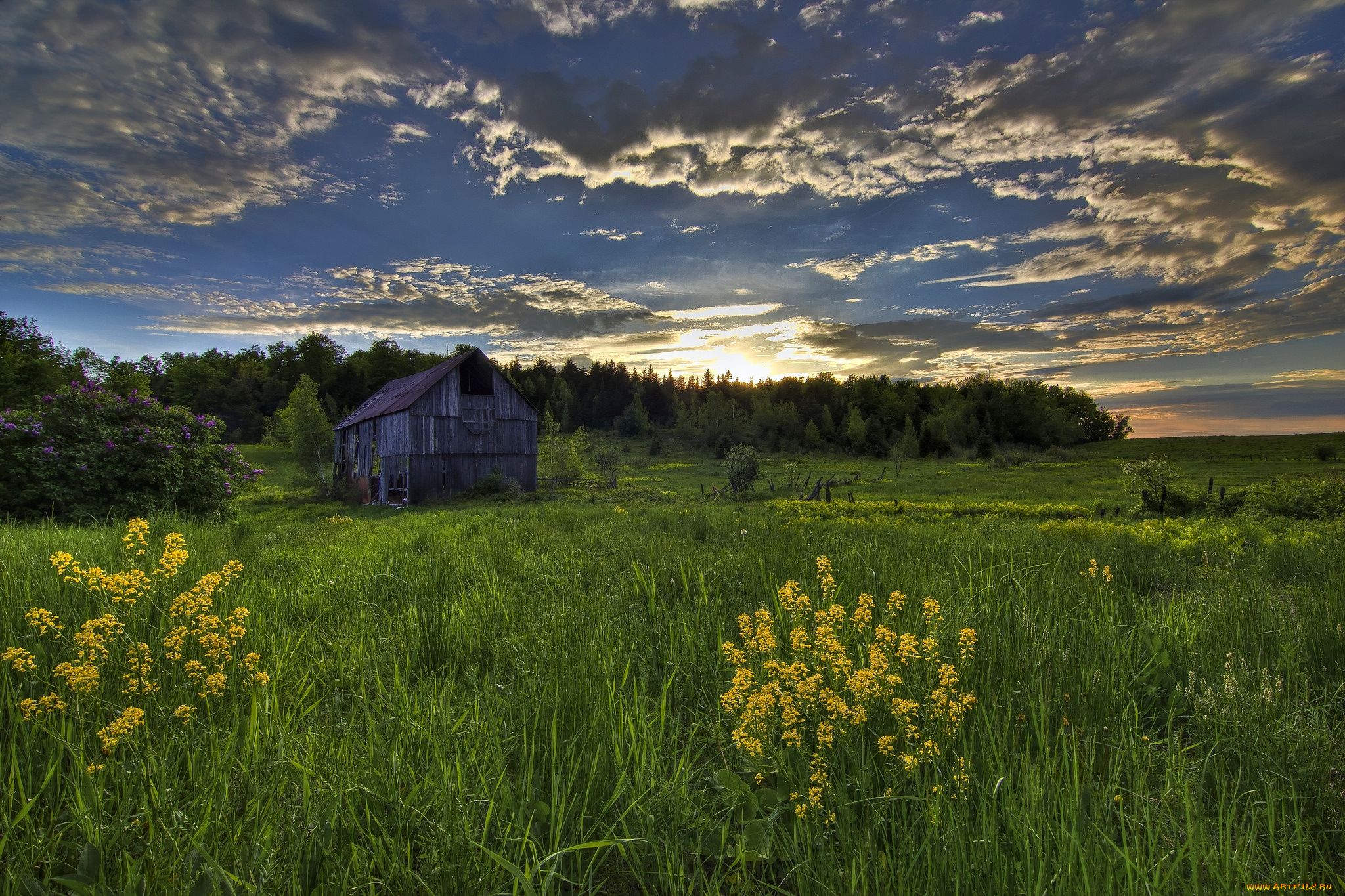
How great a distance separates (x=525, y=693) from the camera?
3.02 metres

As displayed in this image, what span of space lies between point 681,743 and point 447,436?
31.0 metres

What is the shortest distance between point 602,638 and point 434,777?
5.41 feet

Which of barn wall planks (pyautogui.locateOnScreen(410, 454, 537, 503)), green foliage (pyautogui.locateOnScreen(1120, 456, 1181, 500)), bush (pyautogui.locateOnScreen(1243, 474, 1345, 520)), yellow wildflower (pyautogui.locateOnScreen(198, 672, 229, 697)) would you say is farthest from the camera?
barn wall planks (pyautogui.locateOnScreen(410, 454, 537, 503))

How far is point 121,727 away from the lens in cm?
209

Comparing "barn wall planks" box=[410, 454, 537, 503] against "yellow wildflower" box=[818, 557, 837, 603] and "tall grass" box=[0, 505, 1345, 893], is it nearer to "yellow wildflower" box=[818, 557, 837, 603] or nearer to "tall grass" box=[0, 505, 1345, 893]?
"tall grass" box=[0, 505, 1345, 893]

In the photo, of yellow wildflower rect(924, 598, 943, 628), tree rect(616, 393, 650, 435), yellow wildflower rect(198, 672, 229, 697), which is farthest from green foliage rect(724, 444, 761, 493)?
tree rect(616, 393, 650, 435)

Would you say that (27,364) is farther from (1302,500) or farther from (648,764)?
(1302,500)

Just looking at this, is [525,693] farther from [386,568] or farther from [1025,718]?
[386,568]

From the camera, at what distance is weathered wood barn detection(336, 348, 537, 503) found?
30156 mm

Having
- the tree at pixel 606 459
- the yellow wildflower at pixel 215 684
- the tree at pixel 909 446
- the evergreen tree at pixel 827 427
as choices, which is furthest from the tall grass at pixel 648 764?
the evergreen tree at pixel 827 427

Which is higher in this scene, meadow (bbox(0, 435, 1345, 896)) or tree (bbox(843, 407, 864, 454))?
tree (bbox(843, 407, 864, 454))

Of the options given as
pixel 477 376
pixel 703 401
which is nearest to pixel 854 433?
pixel 703 401

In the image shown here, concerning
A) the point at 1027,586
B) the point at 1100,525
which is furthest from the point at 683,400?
the point at 1027,586

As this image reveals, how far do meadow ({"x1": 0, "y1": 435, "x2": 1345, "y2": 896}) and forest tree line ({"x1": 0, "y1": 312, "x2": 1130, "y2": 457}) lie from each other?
165 ft
